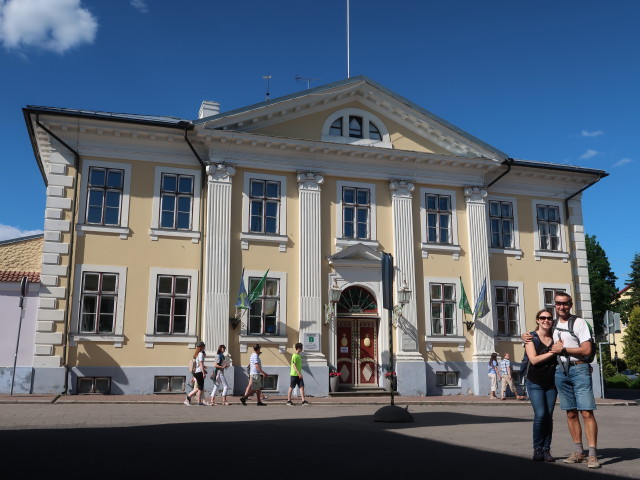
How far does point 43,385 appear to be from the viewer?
1906 cm

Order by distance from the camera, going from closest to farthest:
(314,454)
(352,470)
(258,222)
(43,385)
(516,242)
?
1. (352,470)
2. (314,454)
3. (43,385)
4. (258,222)
5. (516,242)

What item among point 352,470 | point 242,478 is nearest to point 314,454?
point 352,470

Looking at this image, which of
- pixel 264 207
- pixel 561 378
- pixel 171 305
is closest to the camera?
pixel 561 378

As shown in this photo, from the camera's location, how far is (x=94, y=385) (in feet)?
64.6

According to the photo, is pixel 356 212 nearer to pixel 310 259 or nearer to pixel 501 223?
pixel 310 259

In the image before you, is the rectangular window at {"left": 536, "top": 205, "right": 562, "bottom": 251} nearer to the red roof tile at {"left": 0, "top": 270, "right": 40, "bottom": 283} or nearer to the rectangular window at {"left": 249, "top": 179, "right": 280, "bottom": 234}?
the rectangular window at {"left": 249, "top": 179, "right": 280, "bottom": 234}

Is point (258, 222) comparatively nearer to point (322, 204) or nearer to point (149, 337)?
point (322, 204)

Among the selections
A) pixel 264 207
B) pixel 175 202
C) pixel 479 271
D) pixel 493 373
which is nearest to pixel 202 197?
pixel 175 202

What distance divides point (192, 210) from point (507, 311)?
12608mm

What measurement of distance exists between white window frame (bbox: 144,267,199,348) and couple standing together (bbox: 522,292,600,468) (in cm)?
1463

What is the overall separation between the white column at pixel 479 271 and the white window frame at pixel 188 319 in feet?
33.4

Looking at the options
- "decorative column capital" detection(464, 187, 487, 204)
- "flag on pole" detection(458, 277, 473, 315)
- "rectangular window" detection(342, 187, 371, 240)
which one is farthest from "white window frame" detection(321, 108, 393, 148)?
"flag on pole" detection(458, 277, 473, 315)

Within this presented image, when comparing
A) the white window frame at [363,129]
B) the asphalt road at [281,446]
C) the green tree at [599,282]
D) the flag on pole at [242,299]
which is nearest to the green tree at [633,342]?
the green tree at [599,282]

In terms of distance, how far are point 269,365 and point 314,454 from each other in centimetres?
1326
